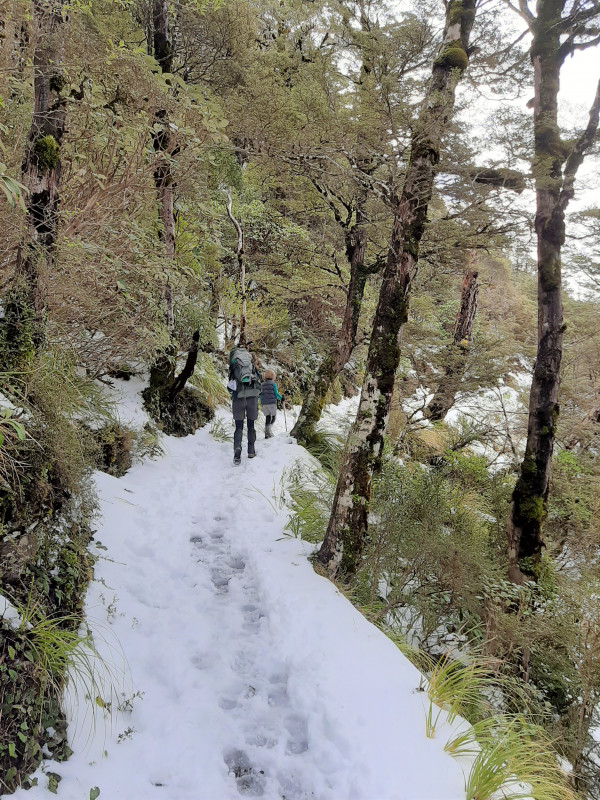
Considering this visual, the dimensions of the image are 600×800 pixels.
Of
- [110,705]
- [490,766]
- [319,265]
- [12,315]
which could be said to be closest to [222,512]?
[110,705]

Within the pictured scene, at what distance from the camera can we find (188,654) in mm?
3342

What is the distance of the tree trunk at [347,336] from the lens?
8977 mm

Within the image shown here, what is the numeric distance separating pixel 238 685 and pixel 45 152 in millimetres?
4503

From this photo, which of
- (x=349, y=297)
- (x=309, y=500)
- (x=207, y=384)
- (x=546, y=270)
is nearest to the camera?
(x=309, y=500)

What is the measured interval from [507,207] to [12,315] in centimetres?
583

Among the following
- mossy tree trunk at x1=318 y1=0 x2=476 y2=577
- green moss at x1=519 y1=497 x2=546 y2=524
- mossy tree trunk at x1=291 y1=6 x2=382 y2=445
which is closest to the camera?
mossy tree trunk at x1=318 y1=0 x2=476 y2=577

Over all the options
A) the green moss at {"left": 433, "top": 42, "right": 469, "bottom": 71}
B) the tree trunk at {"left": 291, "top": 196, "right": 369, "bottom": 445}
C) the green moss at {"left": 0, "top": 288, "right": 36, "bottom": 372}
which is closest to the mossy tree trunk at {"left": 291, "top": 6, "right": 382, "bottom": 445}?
the tree trunk at {"left": 291, "top": 196, "right": 369, "bottom": 445}

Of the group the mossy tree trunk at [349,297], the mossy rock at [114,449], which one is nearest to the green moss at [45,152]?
the mossy rock at [114,449]

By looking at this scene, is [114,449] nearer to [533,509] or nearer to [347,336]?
[347,336]

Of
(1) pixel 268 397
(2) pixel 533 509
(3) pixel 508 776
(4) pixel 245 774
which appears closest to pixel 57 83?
(4) pixel 245 774

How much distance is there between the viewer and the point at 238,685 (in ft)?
10.4

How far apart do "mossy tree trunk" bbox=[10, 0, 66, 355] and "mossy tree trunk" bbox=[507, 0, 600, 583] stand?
5.69 m

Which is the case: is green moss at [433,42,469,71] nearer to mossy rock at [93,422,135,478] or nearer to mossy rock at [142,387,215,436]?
mossy rock at [93,422,135,478]

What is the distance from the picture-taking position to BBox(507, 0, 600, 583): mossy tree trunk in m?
5.83
